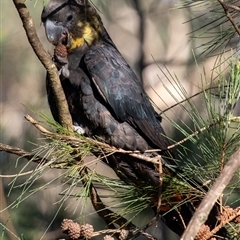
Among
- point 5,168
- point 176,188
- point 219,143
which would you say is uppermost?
point 219,143

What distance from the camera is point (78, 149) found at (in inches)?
51.6

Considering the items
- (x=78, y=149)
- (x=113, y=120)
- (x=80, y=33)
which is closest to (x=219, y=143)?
(x=78, y=149)

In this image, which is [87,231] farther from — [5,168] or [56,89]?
[5,168]

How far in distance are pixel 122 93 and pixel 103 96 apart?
0.25ft

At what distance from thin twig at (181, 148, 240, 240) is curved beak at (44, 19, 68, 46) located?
1101mm

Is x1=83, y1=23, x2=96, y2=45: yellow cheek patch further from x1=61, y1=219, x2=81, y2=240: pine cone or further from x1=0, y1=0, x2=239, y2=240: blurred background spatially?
x1=61, y1=219, x2=81, y2=240: pine cone

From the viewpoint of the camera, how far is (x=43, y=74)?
273cm

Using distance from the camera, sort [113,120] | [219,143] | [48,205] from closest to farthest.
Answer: [219,143] → [113,120] → [48,205]

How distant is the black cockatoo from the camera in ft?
5.76

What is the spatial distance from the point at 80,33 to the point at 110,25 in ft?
3.47

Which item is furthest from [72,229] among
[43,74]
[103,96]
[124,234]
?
[43,74]

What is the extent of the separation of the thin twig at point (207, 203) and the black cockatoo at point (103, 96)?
71cm

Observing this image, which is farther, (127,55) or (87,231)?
(127,55)

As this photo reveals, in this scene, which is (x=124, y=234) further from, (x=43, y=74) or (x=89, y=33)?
(x=43, y=74)
